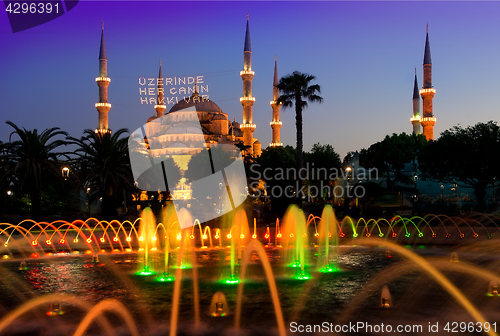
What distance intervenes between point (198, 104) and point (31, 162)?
72.2 metres

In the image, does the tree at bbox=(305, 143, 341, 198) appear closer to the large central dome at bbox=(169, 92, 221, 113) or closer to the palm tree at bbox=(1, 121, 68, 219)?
the large central dome at bbox=(169, 92, 221, 113)

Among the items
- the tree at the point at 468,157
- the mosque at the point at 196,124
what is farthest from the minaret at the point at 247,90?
the tree at the point at 468,157

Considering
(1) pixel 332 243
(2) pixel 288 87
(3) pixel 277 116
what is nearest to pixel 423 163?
(2) pixel 288 87

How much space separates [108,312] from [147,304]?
787 mm

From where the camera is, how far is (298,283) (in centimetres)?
1099

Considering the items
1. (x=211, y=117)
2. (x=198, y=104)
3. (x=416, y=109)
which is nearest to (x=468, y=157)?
(x=416, y=109)

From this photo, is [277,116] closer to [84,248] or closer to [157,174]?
[157,174]

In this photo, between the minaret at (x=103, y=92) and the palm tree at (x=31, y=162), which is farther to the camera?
the minaret at (x=103, y=92)

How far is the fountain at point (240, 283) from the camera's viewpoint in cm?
789

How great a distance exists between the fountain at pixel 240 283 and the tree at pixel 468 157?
17.9 m

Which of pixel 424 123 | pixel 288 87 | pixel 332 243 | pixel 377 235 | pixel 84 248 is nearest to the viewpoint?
pixel 84 248

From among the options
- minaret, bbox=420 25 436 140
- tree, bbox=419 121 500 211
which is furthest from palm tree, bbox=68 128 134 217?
minaret, bbox=420 25 436 140

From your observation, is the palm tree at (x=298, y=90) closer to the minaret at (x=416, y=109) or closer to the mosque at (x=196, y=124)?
the mosque at (x=196, y=124)

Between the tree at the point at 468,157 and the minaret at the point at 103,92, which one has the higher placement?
the minaret at the point at 103,92
